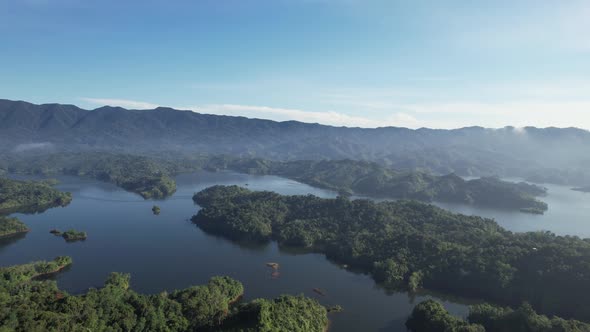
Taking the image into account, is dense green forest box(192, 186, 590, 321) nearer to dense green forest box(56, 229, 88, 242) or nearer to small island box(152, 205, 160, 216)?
small island box(152, 205, 160, 216)

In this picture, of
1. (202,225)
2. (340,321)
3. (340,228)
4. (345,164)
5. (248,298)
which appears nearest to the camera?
(340,321)

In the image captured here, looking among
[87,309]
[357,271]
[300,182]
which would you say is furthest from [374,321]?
[300,182]

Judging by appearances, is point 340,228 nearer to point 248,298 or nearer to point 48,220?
point 248,298

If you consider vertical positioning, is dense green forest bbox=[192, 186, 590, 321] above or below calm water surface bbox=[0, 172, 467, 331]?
above

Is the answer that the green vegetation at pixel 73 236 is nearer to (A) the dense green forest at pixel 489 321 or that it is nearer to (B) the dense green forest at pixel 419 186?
(A) the dense green forest at pixel 489 321

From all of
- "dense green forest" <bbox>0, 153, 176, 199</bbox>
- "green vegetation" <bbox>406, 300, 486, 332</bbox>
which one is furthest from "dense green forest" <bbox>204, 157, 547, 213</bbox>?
"green vegetation" <bbox>406, 300, 486, 332</bbox>

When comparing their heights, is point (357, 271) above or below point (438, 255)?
below
